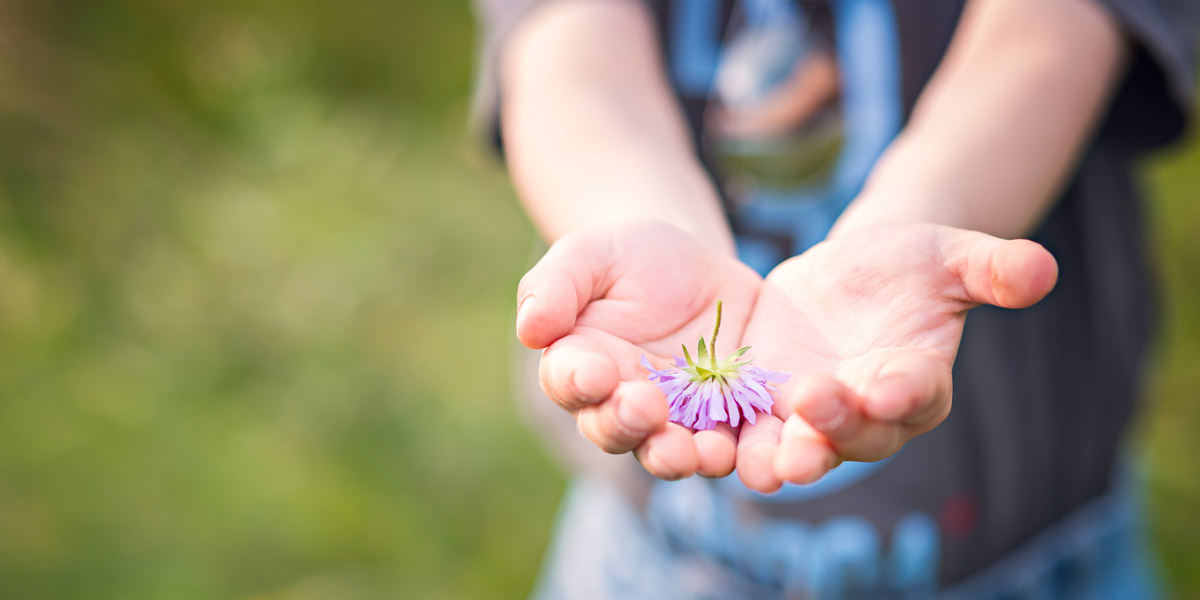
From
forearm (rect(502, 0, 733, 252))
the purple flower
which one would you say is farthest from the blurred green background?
the purple flower

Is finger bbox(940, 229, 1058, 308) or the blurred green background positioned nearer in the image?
finger bbox(940, 229, 1058, 308)

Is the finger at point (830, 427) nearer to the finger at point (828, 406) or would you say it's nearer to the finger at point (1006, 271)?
the finger at point (828, 406)

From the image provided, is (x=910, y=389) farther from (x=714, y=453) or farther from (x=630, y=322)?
(x=630, y=322)

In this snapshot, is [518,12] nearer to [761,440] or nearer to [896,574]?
[761,440]

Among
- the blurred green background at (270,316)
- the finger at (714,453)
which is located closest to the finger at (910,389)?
the finger at (714,453)

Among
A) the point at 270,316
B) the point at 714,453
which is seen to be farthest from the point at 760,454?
the point at 270,316

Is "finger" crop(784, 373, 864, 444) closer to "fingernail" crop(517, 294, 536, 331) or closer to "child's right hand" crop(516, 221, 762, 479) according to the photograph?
"child's right hand" crop(516, 221, 762, 479)
